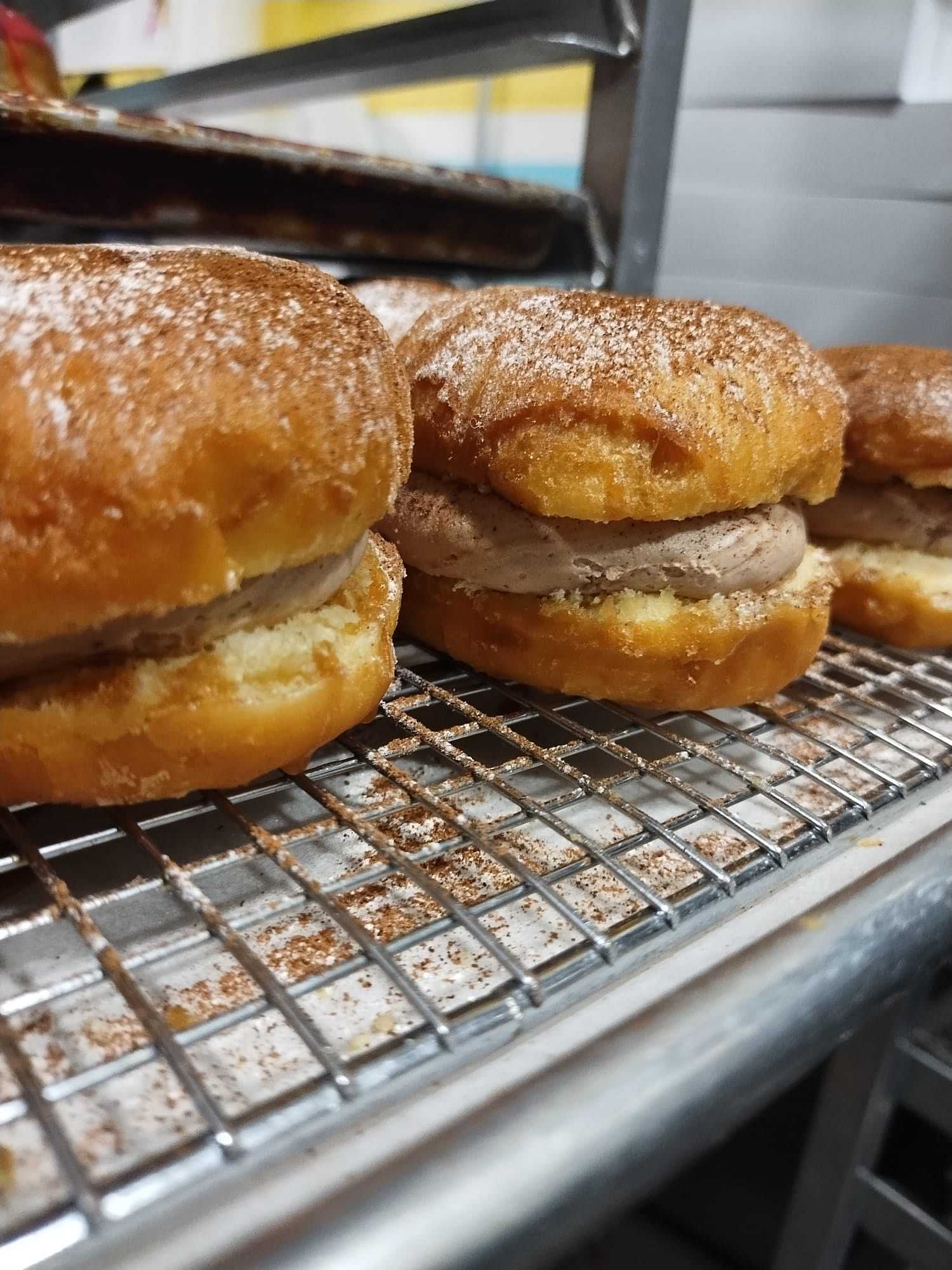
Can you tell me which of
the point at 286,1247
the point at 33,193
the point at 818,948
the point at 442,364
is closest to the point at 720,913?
the point at 818,948

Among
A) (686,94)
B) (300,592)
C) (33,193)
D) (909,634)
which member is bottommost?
(909,634)

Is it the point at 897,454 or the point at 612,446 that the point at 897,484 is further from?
the point at 612,446

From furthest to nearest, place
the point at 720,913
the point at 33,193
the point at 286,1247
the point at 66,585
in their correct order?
the point at 33,193, the point at 720,913, the point at 66,585, the point at 286,1247

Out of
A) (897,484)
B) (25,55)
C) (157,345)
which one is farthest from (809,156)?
(157,345)

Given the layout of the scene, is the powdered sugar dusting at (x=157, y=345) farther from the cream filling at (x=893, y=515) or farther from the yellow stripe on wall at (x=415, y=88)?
the yellow stripe on wall at (x=415, y=88)

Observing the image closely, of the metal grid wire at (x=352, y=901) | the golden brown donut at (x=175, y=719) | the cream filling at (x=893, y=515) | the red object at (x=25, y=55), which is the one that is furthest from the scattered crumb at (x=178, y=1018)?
the red object at (x=25, y=55)

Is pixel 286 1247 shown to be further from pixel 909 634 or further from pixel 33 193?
pixel 33 193

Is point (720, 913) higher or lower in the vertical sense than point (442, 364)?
lower

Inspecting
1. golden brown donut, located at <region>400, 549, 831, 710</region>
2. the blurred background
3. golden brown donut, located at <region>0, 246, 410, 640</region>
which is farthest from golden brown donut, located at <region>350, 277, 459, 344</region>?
the blurred background
